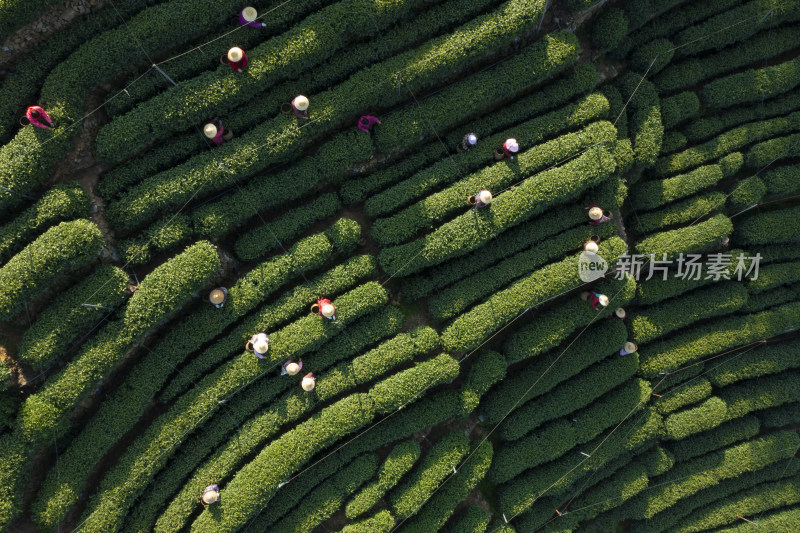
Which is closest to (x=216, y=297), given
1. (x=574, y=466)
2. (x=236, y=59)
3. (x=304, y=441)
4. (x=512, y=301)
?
(x=304, y=441)

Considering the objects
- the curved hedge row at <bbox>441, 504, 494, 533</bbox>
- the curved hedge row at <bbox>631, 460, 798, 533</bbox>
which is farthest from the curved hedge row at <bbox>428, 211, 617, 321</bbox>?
the curved hedge row at <bbox>631, 460, 798, 533</bbox>

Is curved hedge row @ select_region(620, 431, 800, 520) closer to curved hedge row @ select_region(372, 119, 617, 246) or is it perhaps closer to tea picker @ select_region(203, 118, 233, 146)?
curved hedge row @ select_region(372, 119, 617, 246)

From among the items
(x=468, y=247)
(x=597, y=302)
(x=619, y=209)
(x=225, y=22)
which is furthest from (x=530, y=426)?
Answer: (x=225, y=22)

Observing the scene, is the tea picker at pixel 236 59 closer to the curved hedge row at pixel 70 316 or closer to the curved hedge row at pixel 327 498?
the curved hedge row at pixel 70 316

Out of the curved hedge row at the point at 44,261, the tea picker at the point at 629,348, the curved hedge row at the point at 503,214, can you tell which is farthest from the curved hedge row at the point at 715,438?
the curved hedge row at the point at 44,261

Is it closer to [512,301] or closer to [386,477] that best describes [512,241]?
[512,301]

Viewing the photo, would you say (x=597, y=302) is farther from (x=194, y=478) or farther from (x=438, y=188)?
(x=194, y=478)
